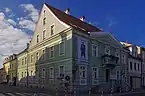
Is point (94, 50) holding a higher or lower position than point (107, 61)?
higher

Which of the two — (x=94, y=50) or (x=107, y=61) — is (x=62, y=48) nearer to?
(x=94, y=50)

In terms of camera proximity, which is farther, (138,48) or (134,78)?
(138,48)

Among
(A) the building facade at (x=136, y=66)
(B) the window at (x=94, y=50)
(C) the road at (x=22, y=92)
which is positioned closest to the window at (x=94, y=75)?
(B) the window at (x=94, y=50)

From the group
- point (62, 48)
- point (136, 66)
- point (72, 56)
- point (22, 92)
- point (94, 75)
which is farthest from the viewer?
point (136, 66)

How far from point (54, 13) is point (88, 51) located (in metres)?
8.46

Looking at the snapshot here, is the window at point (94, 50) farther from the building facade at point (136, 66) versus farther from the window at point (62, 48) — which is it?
the building facade at point (136, 66)

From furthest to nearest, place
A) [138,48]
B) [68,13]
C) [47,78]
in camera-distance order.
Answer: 1. [138,48]
2. [68,13]
3. [47,78]

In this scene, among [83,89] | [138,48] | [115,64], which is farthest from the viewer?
[138,48]

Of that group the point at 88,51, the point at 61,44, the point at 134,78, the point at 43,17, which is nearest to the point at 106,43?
the point at 88,51

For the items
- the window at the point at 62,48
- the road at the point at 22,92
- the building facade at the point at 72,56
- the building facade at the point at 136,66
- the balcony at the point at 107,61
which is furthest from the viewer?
the building facade at the point at 136,66

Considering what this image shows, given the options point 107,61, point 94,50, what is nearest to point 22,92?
point 94,50

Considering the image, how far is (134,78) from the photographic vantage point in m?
54.6

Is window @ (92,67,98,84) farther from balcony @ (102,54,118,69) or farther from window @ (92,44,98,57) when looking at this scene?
window @ (92,44,98,57)

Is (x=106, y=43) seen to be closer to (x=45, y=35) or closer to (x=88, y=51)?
(x=88, y=51)
